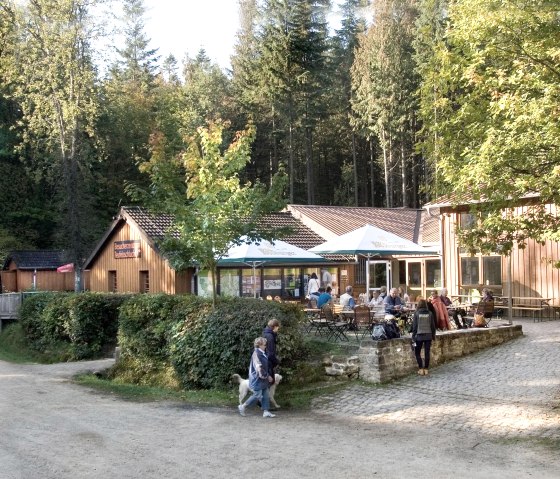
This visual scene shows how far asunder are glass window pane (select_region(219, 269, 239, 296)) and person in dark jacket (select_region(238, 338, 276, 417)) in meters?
12.9

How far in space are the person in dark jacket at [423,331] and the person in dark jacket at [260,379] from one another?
3150 millimetres

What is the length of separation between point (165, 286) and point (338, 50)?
3501 centimetres

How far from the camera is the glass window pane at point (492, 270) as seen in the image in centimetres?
2152

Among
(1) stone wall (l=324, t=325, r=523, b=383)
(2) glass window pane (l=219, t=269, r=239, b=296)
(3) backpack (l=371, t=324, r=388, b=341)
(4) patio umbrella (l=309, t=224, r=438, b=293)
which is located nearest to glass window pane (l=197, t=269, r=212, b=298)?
(2) glass window pane (l=219, t=269, r=239, b=296)

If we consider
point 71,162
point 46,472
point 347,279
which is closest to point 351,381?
point 46,472

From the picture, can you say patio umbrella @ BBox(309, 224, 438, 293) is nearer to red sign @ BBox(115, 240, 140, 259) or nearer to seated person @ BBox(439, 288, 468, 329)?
seated person @ BBox(439, 288, 468, 329)

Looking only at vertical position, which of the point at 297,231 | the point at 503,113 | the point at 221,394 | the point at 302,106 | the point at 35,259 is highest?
the point at 302,106

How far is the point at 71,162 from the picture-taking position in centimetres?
3116

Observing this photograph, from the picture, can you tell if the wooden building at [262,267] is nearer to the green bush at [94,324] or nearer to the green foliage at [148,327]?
the green bush at [94,324]

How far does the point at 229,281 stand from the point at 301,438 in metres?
15.0

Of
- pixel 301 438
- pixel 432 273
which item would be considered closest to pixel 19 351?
pixel 432 273

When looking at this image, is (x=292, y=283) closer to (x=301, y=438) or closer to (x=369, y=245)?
(x=369, y=245)

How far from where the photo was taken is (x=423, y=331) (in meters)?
12.7

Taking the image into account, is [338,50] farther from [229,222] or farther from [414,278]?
[229,222]
